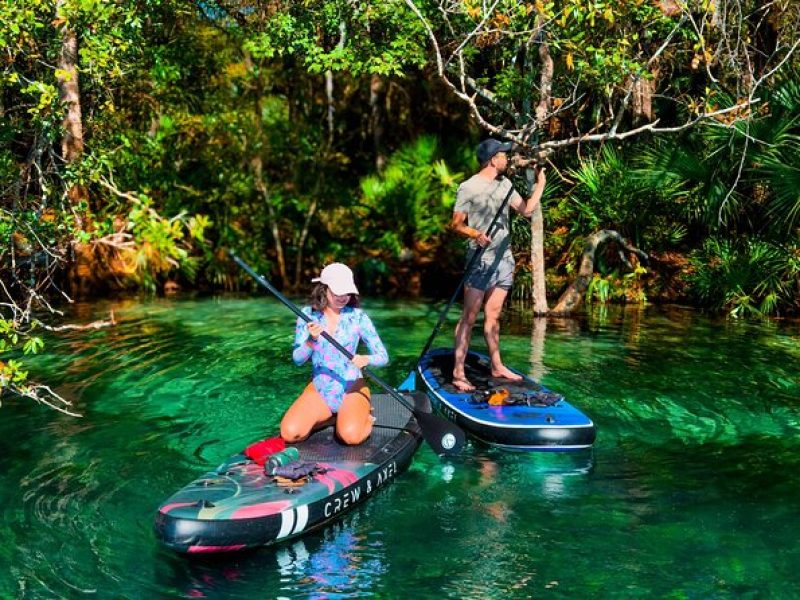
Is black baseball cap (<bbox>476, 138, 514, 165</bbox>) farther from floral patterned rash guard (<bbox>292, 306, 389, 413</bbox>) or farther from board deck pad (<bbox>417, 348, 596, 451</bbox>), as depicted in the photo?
floral patterned rash guard (<bbox>292, 306, 389, 413</bbox>)

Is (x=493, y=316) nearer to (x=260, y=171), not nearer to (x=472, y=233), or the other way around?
(x=472, y=233)

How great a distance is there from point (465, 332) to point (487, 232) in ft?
3.07

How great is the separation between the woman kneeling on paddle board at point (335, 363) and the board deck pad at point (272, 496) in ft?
0.49

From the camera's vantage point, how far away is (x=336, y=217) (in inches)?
728

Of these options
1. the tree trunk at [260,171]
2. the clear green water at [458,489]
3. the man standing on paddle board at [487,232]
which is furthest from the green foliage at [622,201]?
the man standing on paddle board at [487,232]

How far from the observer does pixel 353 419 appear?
7.28 m

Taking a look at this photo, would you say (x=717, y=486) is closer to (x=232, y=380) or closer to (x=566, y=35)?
(x=232, y=380)

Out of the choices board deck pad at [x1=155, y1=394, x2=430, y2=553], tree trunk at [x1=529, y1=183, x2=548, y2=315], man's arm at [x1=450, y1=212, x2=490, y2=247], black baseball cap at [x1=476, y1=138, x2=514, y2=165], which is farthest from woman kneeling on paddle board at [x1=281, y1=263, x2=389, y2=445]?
tree trunk at [x1=529, y1=183, x2=548, y2=315]

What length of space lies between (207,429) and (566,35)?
6964 millimetres

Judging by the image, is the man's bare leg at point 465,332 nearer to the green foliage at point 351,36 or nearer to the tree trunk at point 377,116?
the green foliage at point 351,36

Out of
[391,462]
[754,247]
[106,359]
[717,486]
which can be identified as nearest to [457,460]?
[391,462]

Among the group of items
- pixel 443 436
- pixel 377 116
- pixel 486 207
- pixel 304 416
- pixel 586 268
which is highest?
pixel 377 116

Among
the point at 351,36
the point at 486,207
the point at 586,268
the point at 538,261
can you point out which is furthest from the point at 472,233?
the point at 586,268

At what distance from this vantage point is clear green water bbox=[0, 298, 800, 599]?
227 inches
